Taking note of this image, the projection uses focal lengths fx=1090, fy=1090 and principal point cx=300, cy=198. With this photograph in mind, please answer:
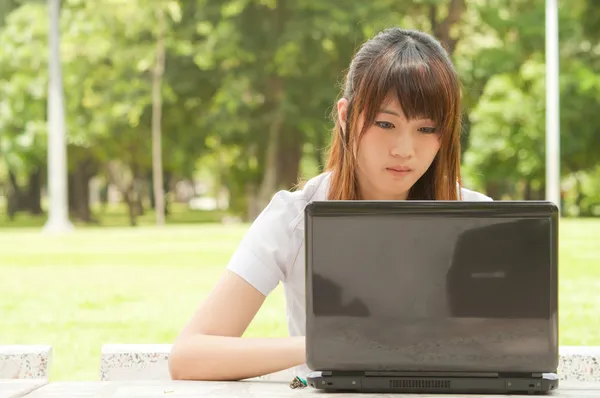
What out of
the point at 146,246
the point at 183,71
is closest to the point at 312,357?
the point at 146,246

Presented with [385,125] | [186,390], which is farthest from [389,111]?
[186,390]

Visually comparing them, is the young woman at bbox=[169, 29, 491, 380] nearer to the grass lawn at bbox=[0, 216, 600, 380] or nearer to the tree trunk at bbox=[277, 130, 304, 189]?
the grass lawn at bbox=[0, 216, 600, 380]

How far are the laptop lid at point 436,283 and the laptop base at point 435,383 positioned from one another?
1.1 inches

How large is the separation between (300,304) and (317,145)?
38512 mm

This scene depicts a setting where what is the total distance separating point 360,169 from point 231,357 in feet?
2.75

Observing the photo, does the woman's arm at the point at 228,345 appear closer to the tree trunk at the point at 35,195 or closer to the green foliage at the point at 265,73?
the green foliage at the point at 265,73

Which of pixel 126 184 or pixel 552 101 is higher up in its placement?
pixel 552 101

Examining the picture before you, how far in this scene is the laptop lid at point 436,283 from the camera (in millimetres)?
2139

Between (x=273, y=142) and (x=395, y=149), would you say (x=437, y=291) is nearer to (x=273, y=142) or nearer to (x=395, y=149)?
(x=395, y=149)

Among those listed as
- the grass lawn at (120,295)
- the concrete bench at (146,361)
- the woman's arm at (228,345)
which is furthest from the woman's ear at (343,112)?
the grass lawn at (120,295)

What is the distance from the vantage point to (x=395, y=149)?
9.91ft

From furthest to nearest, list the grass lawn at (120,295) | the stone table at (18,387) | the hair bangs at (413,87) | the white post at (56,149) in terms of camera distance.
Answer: the white post at (56,149), the grass lawn at (120,295), the hair bangs at (413,87), the stone table at (18,387)

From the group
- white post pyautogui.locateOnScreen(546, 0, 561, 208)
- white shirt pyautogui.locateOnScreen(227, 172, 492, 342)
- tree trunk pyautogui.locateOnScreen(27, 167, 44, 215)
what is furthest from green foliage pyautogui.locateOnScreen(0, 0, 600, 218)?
white shirt pyautogui.locateOnScreen(227, 172, 492, 342)

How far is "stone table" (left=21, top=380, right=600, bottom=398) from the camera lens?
2227 millimetres
